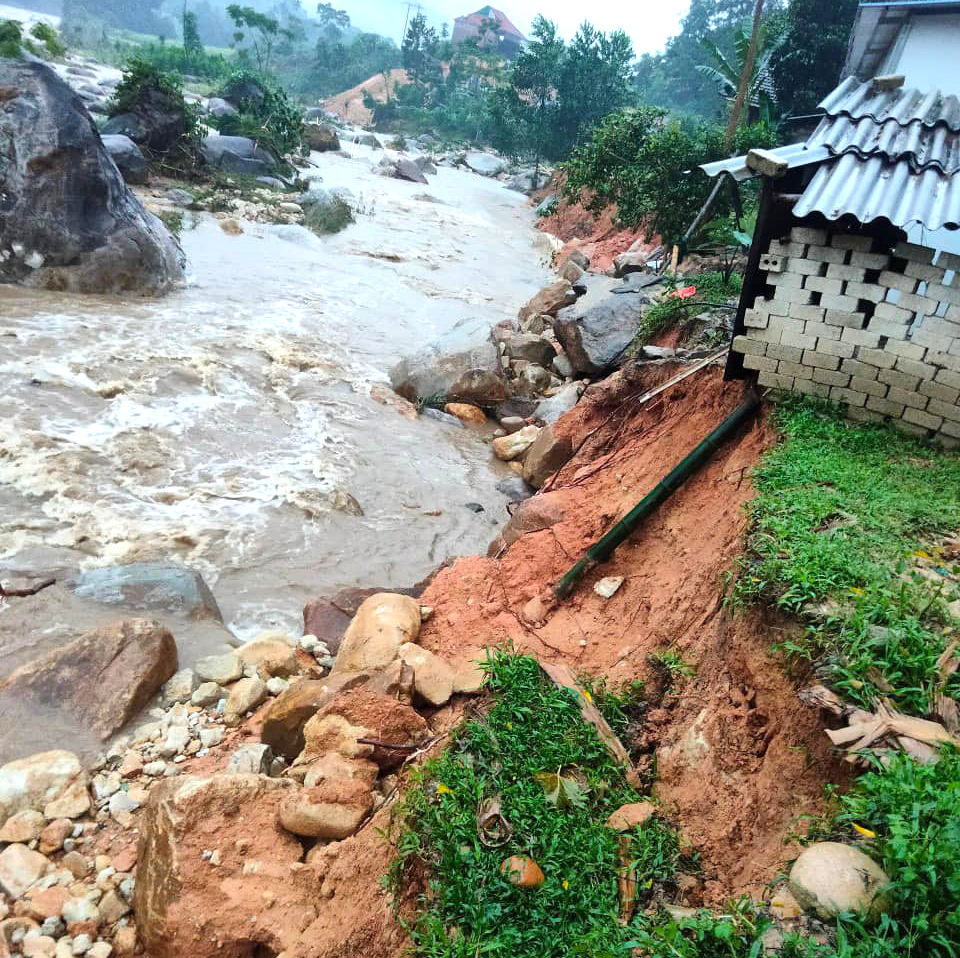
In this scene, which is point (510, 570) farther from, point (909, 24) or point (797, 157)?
point (909, 24)

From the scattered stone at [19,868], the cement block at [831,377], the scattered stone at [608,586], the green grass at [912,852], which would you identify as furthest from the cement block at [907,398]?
the scattered stone at [19,868]

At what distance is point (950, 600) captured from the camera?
315 cm

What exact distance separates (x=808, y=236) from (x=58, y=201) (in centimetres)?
1185

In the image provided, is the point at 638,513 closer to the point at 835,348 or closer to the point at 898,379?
the point at 835,348

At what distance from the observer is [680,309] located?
313 inches

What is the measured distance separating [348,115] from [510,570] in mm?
55504

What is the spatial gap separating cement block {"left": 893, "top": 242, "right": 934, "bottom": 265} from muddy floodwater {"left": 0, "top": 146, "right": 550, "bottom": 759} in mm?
4407

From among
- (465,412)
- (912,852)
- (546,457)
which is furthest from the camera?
(465,412)

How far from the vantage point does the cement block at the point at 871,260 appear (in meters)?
4.49

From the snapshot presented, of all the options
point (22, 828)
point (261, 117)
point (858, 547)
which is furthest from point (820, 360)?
point (261, 117)

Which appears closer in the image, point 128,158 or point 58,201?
point 58,201

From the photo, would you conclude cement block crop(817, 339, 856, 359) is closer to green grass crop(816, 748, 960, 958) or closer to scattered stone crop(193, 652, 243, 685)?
green grass crop(816, 748, 960, 958)

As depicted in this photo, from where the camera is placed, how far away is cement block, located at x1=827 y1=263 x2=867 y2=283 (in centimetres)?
456

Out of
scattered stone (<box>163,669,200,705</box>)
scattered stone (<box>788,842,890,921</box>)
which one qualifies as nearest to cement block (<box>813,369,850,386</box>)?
scattered stone (<box>788,842,890,921</box>)
